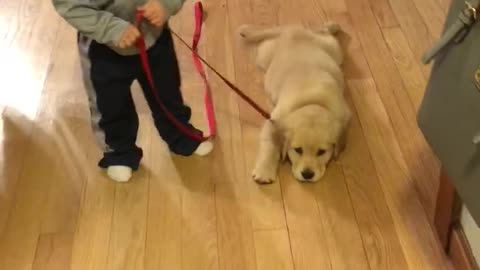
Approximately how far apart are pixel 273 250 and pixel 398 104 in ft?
1.96

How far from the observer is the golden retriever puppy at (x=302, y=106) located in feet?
5.09

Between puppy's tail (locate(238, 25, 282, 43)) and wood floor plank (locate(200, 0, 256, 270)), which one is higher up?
puppy's tail (locate(238, 25, 282, 43))

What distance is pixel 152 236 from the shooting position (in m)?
1.49

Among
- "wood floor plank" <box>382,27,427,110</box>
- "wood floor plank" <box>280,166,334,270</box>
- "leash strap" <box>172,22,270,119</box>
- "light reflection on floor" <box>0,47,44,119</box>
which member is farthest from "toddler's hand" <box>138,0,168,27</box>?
"wood floor plank" <box>382,27,427,110</box>

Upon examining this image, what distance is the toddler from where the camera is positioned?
128 centimetres

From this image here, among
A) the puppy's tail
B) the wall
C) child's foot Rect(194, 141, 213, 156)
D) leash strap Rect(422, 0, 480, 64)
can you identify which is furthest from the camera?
the puppy's tail

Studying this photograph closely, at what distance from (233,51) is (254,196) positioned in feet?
1.93

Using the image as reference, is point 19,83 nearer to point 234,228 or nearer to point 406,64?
point 234,228

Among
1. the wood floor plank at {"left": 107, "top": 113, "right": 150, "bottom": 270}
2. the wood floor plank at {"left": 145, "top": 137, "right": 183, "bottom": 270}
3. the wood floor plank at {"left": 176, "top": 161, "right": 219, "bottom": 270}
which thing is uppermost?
the wood floor plank at {"left": 176, "top": 161, "right": 219, "bottom": 270}

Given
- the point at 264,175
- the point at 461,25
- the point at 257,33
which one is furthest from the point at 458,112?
the point at 257,33

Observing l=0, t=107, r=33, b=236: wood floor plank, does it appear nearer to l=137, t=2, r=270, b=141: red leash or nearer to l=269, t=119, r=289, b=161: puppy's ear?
l=137, t=2, r=270, b=141: red leash

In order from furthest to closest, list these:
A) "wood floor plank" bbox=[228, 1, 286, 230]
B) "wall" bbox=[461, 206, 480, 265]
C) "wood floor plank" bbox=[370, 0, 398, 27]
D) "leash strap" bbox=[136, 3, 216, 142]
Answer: "wood floor plank" bbox=[370, 0, 398, 27] < "wood floor plank" bbox=[228, 1, 286, 230] < "leash strap" bbox=[136, 3, 216, 142] < "wall" bbox=[461, 206, 480, 265]

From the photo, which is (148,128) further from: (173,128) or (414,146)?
(414,146)

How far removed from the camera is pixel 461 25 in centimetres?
105
